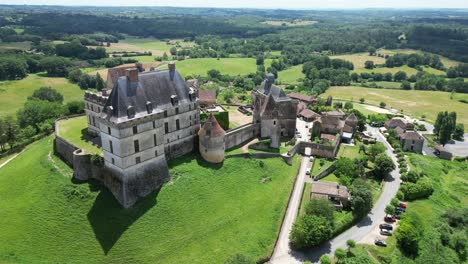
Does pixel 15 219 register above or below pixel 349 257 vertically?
above

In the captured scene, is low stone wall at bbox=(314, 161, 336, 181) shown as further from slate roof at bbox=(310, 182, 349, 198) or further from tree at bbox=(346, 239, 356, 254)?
tree at bbox=(346, 239, 356, 254)

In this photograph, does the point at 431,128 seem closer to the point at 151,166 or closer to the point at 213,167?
the point at 213,167

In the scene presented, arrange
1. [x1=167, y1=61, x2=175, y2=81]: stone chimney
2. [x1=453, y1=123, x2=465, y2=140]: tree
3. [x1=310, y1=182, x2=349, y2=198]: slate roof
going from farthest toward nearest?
[x1=453, y1=123, x2=465, y2=140]: tree
[x1=310, y1=182, x2=349, y2=198]: slate roof
[x1=167, y1=61, x2=175, y2=81]: stone chimney

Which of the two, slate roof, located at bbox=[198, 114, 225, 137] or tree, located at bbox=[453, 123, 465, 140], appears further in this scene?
tree, located at bbox=[453, 123, 465, 140]

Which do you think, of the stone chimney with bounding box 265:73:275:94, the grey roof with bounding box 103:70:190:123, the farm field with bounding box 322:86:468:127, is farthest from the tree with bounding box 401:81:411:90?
the grey roof with bounding box 103:70:190:123

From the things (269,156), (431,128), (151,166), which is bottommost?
(431,128)

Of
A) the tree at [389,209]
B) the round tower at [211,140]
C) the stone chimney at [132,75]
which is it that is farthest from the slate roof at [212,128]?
the tree at [389,209]

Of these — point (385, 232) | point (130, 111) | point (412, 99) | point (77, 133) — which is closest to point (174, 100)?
point (130, 111)

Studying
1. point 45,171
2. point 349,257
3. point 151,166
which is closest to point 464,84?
point 349,257
